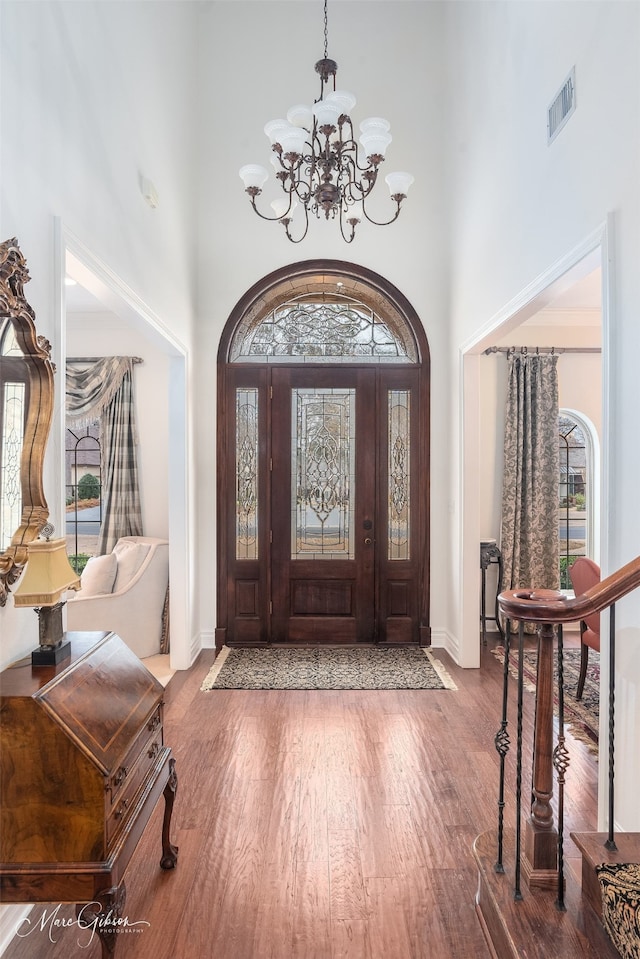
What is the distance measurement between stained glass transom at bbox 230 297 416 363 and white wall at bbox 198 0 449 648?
305 mm

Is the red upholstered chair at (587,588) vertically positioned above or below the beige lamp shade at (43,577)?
below

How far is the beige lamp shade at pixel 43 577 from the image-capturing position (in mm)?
1812

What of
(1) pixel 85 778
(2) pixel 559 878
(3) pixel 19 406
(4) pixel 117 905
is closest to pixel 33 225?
(3) pixel 19 406

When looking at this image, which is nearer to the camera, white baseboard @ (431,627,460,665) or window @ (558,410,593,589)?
white baseboard @ (431,627,460,665)

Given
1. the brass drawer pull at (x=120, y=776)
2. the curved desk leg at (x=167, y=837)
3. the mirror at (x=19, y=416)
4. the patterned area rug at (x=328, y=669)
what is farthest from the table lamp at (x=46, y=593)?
the patterned area rug at (x=328, y=669)

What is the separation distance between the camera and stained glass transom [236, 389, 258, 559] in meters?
5.07

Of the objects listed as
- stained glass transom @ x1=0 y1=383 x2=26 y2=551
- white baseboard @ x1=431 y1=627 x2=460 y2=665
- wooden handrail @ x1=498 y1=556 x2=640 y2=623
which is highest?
stained glass transom @ x1=0 y1=383 x2=26 y2=551

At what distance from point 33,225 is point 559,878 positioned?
9.05 feet

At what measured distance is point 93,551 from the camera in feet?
19.3

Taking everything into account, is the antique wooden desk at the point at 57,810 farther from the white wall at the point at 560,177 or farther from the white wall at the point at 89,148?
the white wall at the point at 560,177

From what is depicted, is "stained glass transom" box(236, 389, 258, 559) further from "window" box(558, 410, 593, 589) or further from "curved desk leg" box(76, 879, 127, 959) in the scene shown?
"curved desk leg" box(76, 879, 127, 959)

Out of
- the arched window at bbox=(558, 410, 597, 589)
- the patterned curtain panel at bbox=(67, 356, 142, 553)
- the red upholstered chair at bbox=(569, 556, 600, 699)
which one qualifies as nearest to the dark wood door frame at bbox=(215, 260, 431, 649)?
the patterned curtain panel at bbox=(67, 356, 142, 553)

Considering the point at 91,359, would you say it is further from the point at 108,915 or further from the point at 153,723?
the point at 108,915

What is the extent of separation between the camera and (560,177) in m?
Answer: 2.74
